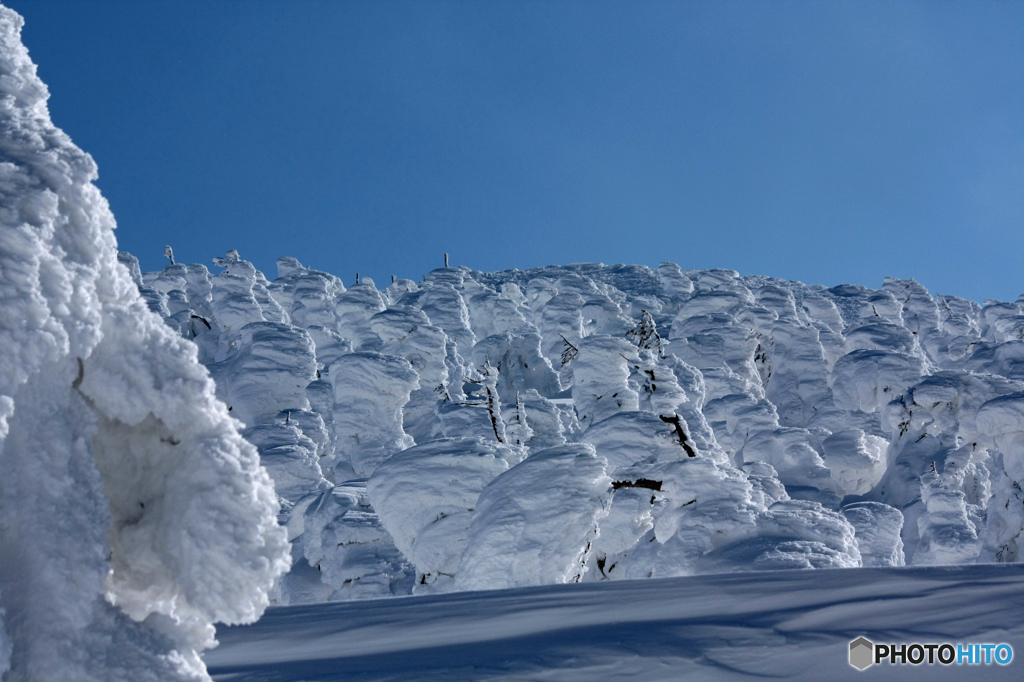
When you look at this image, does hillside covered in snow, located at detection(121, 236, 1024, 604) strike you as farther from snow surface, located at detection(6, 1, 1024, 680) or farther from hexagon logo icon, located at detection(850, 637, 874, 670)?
hexagon logo icon, located at detection(850, 637, 874, 670)

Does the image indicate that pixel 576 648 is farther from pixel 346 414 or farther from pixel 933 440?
pixel 933 440

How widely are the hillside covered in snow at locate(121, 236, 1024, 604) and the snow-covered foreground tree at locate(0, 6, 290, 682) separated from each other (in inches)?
311

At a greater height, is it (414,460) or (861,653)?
(414,460)

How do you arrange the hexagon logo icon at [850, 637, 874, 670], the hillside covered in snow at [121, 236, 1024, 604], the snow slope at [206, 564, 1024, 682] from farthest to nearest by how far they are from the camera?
1. the hillside covered in snow at [121, 236, 1024, 604]
2. the snow slope at [206, 564, 1024, 682]
3. the hexagon logo icon at [850, 637, 874, 670]

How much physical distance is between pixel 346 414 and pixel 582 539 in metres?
16.9

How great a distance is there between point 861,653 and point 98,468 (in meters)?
3.02

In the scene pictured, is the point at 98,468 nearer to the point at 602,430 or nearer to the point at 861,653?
the point at 861,653

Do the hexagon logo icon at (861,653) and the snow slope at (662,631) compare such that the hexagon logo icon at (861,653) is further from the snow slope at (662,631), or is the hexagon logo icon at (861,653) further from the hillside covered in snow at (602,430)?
the hillside covered in snow at (602,430)

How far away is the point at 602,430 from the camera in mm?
19500

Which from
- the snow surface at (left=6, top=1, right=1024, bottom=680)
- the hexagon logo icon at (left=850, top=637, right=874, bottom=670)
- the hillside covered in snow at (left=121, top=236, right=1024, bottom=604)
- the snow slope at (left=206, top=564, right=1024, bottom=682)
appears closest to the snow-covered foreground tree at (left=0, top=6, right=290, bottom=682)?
the snow surface at (left=6, top=1, right=1024, bottom=680)

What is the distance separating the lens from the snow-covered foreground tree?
2166mm

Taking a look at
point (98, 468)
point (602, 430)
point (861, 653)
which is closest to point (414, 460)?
point (602, 430)

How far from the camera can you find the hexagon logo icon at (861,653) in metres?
3.10

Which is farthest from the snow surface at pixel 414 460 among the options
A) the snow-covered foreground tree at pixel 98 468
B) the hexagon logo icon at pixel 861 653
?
the hexagon logo icon at pixel 861 653
